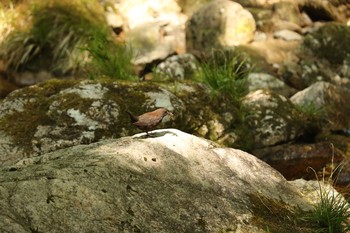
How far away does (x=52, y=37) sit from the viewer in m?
10.1

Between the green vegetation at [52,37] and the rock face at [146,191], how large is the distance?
22.1 ft

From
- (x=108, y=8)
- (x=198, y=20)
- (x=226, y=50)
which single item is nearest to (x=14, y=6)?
(x=108, y=8)

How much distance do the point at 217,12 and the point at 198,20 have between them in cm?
61

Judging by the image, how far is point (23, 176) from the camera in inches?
87.9

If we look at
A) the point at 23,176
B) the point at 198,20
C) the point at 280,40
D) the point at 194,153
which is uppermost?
the point at 23,176

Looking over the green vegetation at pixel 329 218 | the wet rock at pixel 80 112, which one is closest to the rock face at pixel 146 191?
the green vegetation at pixel 329 218

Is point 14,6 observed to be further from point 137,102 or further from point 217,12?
point 137,102

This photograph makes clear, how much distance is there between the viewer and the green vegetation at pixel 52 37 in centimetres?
970

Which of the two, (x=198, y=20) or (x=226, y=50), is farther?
(x=198, y=20)

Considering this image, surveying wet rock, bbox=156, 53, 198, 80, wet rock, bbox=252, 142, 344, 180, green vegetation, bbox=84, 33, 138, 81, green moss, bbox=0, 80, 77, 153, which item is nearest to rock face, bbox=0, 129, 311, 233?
green moss, bbox=0, 80, 77, 153

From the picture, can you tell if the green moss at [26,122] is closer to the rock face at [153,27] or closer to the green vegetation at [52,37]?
the green vegetation at [52,37]

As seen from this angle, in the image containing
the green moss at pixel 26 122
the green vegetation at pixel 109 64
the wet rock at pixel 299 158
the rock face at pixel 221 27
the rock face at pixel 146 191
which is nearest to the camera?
the rock face at pixel 146 191

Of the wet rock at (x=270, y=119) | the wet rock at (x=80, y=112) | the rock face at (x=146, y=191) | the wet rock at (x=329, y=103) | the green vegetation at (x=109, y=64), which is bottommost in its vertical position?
the wet rock at (x=329, y=103)

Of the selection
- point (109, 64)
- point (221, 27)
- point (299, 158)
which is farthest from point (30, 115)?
point (221, 27)
